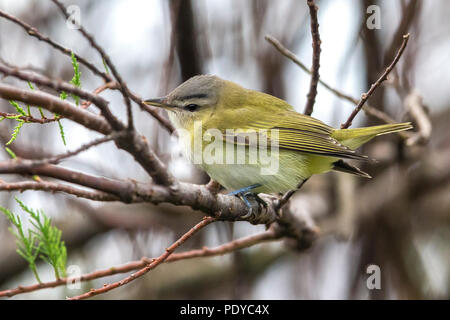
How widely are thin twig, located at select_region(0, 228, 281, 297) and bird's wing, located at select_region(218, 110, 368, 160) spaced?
605mm

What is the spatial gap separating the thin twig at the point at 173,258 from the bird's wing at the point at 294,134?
61cm

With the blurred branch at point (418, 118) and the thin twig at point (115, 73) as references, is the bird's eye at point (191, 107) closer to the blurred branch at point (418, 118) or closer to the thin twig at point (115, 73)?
the blurred branch at point (418, 118)

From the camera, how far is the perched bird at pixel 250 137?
2947mm

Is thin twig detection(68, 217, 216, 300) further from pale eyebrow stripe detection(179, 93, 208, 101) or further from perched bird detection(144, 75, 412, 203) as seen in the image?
pale eyebrow stripe detection(179, 93, 208, 101)

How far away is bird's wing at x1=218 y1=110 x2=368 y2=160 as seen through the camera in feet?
9.89

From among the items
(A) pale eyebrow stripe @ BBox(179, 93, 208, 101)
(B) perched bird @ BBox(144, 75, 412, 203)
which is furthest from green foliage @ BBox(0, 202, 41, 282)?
(A) pale eyebrow stripe @ BBox(179, 93, 208, 101)

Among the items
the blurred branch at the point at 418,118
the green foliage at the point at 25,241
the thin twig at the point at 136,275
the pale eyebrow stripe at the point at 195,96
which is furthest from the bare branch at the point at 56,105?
the blurred branch at the point at 418,118

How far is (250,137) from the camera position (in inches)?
122

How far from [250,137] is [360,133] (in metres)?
0.71

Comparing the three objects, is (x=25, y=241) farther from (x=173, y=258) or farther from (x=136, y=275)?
(x=173, y=258)

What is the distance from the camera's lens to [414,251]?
169 inches
